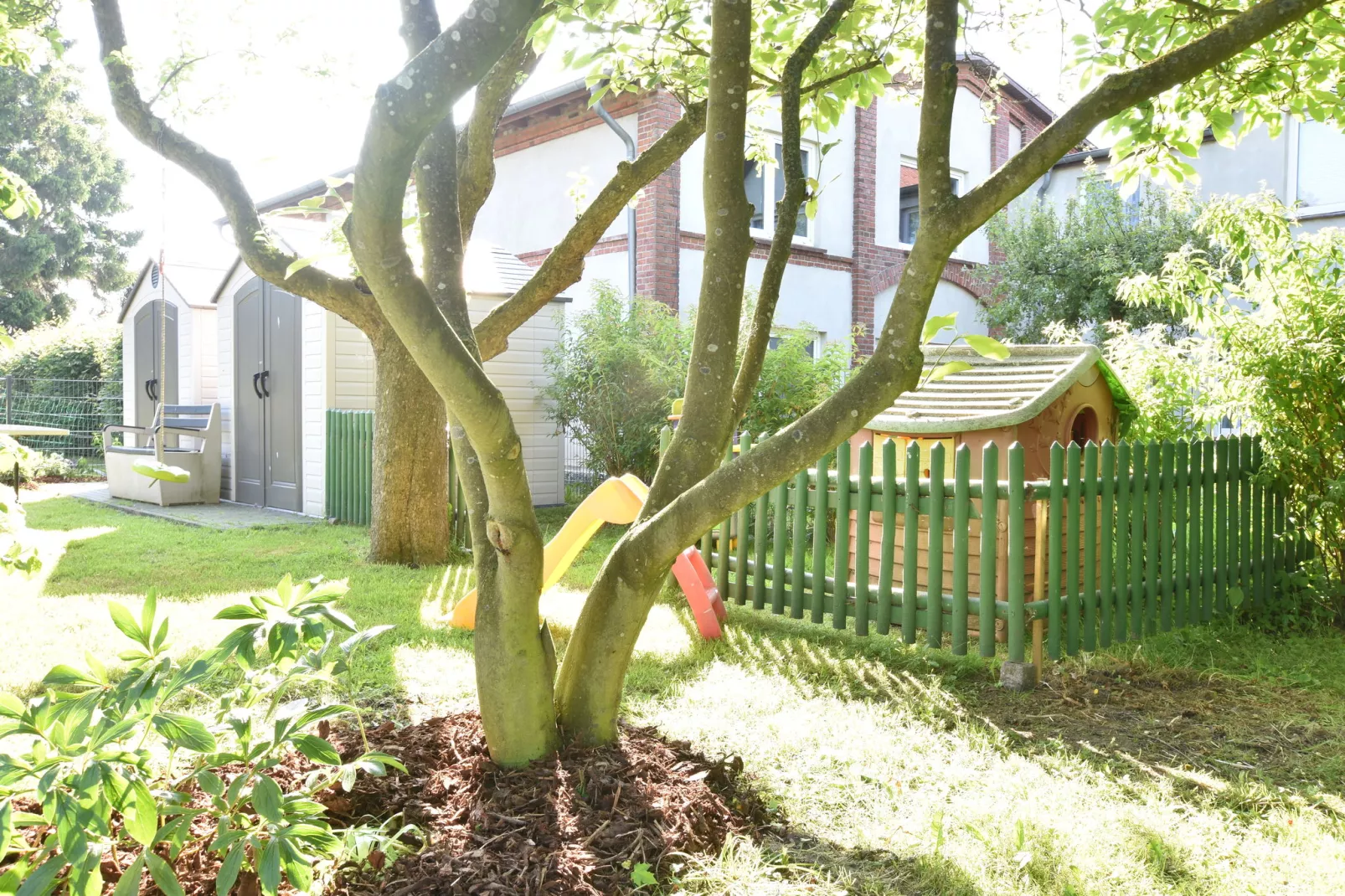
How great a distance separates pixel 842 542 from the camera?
602 cm

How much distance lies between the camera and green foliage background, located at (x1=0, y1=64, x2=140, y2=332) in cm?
3356

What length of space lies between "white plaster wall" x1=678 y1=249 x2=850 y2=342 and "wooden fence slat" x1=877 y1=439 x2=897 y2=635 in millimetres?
9350

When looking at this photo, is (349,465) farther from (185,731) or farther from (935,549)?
(185,731)

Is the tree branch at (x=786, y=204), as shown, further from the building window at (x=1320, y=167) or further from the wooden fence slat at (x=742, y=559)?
the building window at (x=1320, y=167)

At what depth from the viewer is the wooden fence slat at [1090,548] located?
17.9ft

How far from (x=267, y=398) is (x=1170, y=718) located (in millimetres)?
11296

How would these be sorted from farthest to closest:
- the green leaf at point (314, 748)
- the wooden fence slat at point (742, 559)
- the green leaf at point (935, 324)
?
the wooden fence slat at point (742, 559) → the green leaf at point (935, 324) → the green leaf at point (314, 748)

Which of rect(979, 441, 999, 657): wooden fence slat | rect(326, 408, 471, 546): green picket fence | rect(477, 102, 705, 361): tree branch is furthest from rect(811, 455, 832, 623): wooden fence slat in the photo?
rect(326, 408, 471, 546): green picket fence

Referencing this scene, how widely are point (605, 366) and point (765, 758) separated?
27.9 ft

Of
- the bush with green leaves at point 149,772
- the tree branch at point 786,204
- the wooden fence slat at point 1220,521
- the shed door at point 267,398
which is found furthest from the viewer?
the shed door at point 267,398

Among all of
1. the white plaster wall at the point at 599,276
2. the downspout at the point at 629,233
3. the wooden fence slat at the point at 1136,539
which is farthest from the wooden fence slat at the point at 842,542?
the white plaster wall at the point at 599,276

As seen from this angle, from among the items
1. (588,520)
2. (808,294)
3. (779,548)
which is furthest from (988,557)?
(808,294)

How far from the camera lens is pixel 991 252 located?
19328 millimetres

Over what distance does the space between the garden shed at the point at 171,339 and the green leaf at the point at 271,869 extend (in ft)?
44.9
